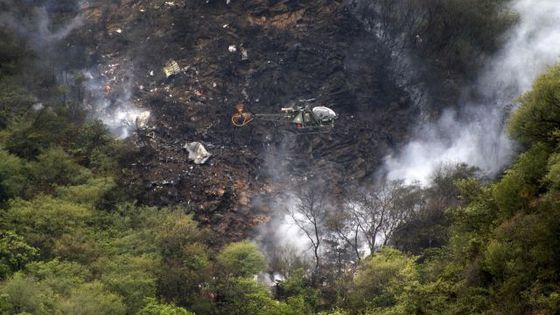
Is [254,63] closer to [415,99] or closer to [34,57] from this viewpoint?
[415,99]

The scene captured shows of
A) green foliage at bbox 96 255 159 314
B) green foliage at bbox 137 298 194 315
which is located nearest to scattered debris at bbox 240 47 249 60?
green foliage at bbox 96 255 159 314

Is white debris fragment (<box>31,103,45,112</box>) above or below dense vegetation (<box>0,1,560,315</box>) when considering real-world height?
above

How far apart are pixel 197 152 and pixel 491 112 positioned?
21150 mm

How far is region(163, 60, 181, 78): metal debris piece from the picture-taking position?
49.6 m

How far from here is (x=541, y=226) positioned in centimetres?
2027

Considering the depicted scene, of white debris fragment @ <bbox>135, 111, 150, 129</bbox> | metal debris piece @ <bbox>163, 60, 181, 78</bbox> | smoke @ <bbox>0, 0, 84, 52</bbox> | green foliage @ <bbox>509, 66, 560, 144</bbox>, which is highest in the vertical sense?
smoke @ <bbox>0, 0, 84, 52</bbox>

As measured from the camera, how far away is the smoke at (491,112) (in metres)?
46.2

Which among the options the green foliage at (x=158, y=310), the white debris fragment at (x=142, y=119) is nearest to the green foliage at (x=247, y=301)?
the green foliage at (x=158, y=310)

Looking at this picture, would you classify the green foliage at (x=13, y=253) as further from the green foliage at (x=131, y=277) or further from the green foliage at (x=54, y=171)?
the green foliage at (x=54, y=171)

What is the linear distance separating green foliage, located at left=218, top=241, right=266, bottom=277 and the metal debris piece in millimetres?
17288

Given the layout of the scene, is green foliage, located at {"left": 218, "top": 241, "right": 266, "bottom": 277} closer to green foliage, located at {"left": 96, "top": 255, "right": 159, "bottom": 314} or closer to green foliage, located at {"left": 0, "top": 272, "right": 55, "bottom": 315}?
green foliage, located at {"left": 96, "top": 255, "right": 159, "bottom": 314}

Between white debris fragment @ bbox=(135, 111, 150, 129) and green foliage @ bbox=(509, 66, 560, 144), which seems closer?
green foliage @ bbox=(509, 66, 560, 144)

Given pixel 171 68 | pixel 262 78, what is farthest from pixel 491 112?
pixel 171 68

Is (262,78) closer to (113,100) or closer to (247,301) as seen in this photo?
(113,100)
